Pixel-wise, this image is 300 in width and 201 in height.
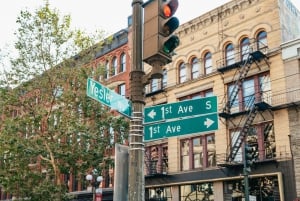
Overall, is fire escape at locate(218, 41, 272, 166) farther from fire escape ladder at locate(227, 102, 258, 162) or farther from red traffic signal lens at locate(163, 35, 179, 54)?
red traffic signal lens at locate(163, 35, 179, 54)

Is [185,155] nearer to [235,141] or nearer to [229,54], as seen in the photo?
[235,141]

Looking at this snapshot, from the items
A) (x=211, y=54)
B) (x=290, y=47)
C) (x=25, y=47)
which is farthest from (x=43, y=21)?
(x=290, y=47)

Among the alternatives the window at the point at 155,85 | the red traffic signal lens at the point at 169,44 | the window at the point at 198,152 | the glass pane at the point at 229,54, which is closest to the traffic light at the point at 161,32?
the red traffic signal lens at the point at 169,44

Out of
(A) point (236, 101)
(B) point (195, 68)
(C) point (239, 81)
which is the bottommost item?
(A) point (236, 101)

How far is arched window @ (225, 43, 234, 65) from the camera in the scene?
90.2 feet

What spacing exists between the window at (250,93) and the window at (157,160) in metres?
6.84

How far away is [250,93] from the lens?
2572cm

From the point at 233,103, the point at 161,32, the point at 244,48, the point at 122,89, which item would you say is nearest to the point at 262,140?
the point at 233,103

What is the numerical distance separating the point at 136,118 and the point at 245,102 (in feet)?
68.5

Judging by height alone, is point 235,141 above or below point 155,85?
below

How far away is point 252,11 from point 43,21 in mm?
13373

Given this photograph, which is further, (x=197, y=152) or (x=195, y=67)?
(x=195, y=67)

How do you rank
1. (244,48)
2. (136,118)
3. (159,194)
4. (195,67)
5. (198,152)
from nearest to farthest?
(136,118), (244,48), (198,152), (159,194), (195,67)

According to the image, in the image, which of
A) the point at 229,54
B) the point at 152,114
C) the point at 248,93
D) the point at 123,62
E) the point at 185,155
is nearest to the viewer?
the point at 152,114
